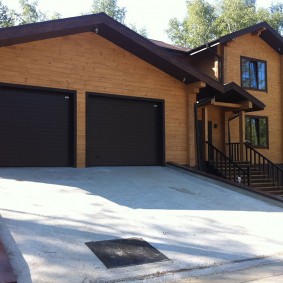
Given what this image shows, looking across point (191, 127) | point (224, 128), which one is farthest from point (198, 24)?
point (191, 127)

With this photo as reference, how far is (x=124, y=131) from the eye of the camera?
42.6 feet

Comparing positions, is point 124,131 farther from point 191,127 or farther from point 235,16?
point 235,16

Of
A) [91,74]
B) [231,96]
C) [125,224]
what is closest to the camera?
[125,224]

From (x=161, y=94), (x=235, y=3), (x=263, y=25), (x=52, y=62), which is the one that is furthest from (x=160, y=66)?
(x=235, y=3)

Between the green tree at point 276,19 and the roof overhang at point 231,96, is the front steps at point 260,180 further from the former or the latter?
the green tree at point 276,19

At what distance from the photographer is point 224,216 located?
788 cm

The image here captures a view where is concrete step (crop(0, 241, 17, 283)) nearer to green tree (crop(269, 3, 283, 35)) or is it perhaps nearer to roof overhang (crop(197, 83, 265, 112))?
roof overhang (crop(197, 83, 265, 112))

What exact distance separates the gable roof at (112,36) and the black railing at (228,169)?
2.45 metres

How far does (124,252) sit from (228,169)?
32.5 ft

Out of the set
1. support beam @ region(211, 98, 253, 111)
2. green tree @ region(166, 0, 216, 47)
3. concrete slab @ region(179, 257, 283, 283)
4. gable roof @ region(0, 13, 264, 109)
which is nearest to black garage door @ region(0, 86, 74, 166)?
gable roof @ region(0, 13, 264, 109)

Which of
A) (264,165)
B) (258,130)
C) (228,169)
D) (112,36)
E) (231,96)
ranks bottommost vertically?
(228,169)

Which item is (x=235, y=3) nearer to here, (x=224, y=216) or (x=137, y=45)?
(x=137, y=45)

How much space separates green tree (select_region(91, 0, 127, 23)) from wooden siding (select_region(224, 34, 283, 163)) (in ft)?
82.6

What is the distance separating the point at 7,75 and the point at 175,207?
630 cm
